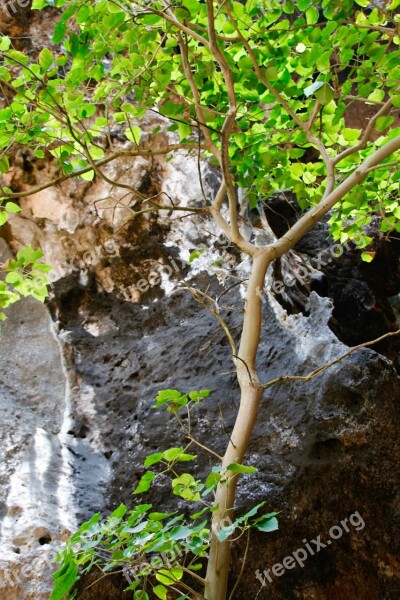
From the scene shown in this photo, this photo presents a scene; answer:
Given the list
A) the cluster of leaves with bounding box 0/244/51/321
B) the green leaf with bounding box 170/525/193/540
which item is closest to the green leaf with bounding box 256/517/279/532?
the green leaf with bounding box 170/525/193/540

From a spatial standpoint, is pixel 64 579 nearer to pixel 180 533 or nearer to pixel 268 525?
pixel 180 533

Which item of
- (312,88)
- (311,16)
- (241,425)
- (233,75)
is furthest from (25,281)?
(311,16)

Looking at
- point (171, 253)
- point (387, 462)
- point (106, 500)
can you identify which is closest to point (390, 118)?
point (387, 462)

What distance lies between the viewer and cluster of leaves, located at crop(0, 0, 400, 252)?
311cm

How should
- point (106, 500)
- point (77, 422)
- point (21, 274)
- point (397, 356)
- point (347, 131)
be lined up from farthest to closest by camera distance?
point (397, 356) < point (77, 422) < point (106, 500) < point (347, 131) < point (21, 274)

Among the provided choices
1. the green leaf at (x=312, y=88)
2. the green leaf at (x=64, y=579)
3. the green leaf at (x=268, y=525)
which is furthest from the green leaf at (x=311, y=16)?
the green leaf at (x=64, y=579)

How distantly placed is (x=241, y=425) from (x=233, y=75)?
6.55ft

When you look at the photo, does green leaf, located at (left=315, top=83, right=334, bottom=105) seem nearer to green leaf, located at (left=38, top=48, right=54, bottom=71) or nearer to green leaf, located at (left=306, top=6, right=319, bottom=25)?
green leaf, located at (left=306, top=6, right=319, bottom=25)

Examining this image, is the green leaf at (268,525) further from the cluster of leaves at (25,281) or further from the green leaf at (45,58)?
the green leaf at (45,58)

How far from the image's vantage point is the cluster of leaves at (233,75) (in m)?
3.11

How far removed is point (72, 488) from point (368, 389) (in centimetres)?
202

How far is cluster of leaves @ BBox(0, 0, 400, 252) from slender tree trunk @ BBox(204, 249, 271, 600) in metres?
0.84

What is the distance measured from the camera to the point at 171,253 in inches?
207

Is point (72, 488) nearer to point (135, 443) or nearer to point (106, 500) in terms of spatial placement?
point (106, 500)
